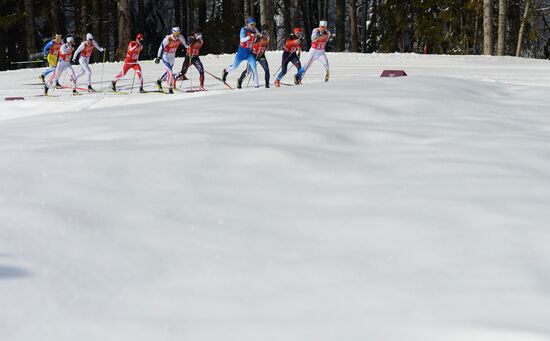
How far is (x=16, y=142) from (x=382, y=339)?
3352 millimetres

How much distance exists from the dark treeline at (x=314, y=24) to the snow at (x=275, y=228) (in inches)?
837

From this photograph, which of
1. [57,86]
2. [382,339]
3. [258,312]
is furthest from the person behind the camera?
[57,86]

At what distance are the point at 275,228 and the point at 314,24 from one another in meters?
42.3

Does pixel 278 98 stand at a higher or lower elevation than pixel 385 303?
higher

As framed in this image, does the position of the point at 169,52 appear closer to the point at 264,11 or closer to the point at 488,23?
the point at 264,11

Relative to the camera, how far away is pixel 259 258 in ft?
11.5

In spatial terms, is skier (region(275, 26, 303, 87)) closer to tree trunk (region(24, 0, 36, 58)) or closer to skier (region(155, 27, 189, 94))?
skier (region(155, 27, 189, 94))

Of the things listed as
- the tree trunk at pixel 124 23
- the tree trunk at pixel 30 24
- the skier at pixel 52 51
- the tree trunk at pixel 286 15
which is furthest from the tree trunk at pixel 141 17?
the skier at pixel 52 51

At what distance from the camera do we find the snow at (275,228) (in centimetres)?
295

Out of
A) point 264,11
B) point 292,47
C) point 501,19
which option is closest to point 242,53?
point 292,47

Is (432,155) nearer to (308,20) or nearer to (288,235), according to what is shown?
(288,235)

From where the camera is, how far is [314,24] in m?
45.3

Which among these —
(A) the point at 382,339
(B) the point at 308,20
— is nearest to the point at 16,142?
(A) the point at 382,339

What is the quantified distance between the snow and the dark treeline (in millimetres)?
21252
